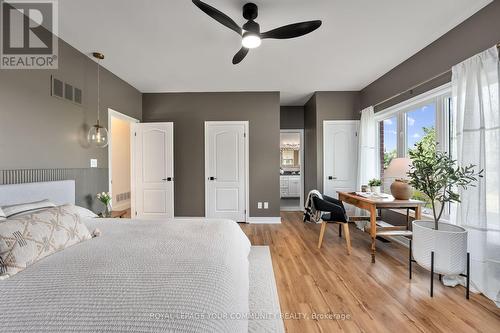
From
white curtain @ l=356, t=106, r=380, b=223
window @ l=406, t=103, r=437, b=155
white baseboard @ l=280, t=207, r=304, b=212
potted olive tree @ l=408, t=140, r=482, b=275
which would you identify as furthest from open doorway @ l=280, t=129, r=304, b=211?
potted olive tree @ l=408, t=140, r=482, b=275

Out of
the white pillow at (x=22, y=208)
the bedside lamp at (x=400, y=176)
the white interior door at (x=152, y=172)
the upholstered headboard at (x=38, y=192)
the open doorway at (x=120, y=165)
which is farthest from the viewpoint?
the open doorway at (x=120, y=165)

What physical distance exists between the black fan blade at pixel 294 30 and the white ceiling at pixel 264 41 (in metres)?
0.26

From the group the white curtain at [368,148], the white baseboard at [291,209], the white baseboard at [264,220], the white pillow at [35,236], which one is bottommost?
the white baseboard at [291,209]

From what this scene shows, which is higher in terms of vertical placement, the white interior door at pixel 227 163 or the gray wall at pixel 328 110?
the gray wall at pixel 328 110

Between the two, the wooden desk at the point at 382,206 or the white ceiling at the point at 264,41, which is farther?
the wooden desk at the point at 382,206

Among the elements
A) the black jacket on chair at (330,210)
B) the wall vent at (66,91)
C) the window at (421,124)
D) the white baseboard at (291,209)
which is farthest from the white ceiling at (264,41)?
the white baseboard at (291,209)

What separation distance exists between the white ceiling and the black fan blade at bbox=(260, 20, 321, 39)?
0.84ft

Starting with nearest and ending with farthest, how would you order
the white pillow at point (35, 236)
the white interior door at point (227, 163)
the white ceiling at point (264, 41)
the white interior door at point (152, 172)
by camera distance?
1. the white pillow at point (35, 236)
2. the white ceiling at point (264, 41)
3. the white interior door at point (152, 172)
4. the white interior door at point (227, 163)

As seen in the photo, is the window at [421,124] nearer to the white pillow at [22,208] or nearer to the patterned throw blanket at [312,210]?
the patterned throw blanket at [312,210]

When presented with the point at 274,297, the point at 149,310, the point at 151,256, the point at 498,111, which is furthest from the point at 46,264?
the point at 498,111

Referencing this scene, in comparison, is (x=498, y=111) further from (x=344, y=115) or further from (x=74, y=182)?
(x=74, y=182)

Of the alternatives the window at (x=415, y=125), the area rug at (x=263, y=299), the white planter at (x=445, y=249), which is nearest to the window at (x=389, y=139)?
the window at (x=415, y=125)

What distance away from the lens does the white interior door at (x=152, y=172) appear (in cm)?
425

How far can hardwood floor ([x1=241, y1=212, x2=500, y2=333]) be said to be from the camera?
165 cm
